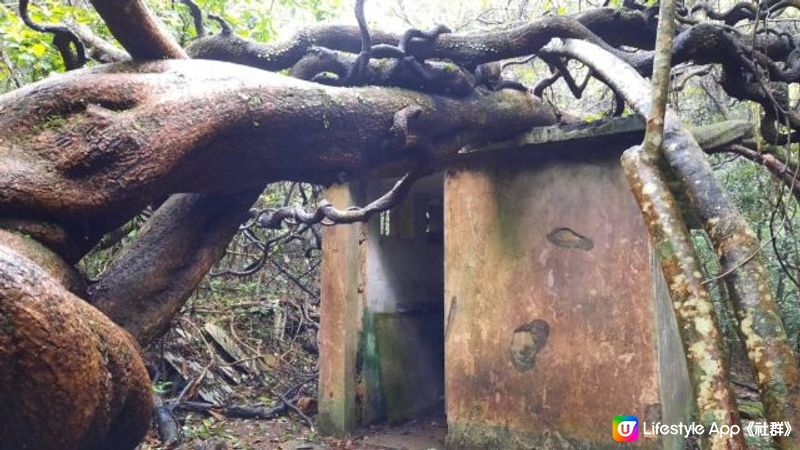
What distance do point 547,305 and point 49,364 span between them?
4007 millimetres

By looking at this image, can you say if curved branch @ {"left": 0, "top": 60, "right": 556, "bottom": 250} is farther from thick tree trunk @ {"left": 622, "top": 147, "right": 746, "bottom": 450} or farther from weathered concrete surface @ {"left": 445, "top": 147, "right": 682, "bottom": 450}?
weathered concrete surface @ {"left": 445, "top": 147, "right": 682, "bottom": 450}

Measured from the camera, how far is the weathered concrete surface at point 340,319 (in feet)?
18.8

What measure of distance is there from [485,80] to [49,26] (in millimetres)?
2688

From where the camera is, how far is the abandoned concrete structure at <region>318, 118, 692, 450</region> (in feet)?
14.8

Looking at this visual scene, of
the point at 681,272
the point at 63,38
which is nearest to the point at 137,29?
the point at 63,38

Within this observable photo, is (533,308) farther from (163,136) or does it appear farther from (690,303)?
(163,136)

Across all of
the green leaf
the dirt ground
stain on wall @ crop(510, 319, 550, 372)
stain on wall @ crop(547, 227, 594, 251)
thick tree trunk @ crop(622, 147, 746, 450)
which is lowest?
the dirt ground

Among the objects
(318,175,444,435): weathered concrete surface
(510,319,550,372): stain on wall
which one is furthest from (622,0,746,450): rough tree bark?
(318,175,444,435): weathered concrete surface

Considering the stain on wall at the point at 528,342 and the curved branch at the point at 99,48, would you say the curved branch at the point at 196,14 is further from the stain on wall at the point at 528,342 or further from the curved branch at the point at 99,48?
the stain on wall at the point at 528,342

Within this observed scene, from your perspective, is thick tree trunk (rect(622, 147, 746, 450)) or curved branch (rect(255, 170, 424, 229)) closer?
thick tree trunk (rect(622, 147, 746, 450))

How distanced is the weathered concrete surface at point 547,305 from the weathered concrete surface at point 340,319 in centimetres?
100

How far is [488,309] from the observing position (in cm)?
520

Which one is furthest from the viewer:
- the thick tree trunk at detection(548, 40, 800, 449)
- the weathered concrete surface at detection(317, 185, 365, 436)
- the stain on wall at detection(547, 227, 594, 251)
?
the weathered concrete surface at detection(317, 185, 365, 436)

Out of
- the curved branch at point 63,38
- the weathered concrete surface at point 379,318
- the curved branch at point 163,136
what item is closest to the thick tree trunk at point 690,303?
the curved branch at point 163,136
